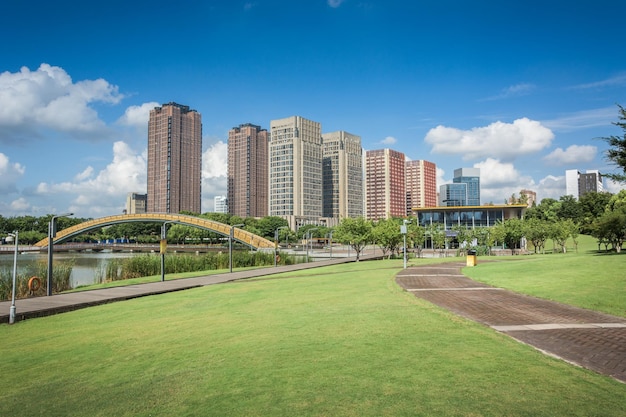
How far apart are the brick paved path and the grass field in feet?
2.27

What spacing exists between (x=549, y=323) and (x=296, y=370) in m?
7.32

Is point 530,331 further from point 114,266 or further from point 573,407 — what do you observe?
point 114,266

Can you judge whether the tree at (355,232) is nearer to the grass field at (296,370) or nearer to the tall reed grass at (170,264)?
the tall reed grass at (170,264)

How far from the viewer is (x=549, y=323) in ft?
36.1

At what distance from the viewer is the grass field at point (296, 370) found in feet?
19.1

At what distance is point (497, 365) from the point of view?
7277 mm

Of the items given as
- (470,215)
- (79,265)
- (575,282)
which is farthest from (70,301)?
(470,215)

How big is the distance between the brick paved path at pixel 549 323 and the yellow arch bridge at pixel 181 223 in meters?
68.9

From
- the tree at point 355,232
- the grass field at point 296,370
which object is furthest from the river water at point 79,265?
the tree at point 355,232

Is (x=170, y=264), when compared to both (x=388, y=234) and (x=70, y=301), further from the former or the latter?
(x=388, y=234)

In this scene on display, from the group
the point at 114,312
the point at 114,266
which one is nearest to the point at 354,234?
the point at 114,266

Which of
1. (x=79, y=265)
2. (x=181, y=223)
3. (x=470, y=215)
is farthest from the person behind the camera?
(x=181, y=223)

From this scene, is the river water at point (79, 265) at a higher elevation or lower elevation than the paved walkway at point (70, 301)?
lower

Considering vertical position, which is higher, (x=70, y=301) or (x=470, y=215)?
(x=470, y=215)
